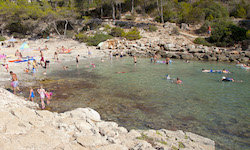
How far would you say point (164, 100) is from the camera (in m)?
12.7

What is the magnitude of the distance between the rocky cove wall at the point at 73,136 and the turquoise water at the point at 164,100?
5.36ft

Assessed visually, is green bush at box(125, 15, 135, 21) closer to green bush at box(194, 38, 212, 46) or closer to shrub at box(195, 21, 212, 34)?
shrub at box(195, 21, 212, 34)

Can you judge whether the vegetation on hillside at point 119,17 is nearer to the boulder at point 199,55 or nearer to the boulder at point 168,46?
the boulder at point 168,46

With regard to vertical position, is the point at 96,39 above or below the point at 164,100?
above

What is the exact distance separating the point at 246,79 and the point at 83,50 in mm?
24960

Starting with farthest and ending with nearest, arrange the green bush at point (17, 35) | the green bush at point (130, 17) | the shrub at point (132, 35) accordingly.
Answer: the green bush at point (130, 17)
the green bush at point (17, 35)
the shrub at point (132, 35)

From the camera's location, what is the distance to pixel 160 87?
1588 cm

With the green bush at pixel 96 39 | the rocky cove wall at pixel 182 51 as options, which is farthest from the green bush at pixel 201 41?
the green bush at pixel 96 39

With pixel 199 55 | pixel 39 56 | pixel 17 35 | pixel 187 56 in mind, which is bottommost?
pixel 187 56

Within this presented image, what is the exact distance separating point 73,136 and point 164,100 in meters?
7.53

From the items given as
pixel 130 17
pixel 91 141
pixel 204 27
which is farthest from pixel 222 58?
pixel 91 141

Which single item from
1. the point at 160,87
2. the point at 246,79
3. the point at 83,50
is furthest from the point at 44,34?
the point at 246,79

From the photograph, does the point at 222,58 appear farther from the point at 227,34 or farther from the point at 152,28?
the point at 152,28

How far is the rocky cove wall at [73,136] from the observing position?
566 cm
